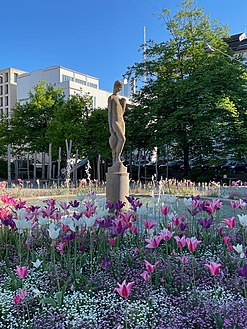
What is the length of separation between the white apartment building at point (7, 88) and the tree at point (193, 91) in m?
49.0

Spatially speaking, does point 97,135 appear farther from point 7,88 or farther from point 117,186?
point 7,88

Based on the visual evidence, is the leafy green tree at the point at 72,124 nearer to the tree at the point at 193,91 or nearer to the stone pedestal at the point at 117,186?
the tree at the point at 193,91

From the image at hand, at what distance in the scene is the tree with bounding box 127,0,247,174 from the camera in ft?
70.7

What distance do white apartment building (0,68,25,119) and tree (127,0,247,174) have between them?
4900 cm

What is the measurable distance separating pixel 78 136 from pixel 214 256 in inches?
851

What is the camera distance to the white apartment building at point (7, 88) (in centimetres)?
7031

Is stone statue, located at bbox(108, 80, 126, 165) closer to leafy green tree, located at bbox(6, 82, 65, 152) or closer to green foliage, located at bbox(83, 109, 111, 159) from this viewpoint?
green foliage, located at bbox(83, 109, 111, 159)

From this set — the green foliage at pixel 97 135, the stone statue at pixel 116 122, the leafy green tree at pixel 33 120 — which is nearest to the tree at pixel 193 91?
the green foliage at pixel 97 135

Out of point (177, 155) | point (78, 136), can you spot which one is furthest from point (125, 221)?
point (177, 155)

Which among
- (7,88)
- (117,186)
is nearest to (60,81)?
(7,88)

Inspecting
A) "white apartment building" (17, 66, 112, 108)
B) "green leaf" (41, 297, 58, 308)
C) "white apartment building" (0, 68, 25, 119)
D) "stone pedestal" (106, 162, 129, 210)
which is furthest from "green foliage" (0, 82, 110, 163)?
"white apartment building" (0, 68, 25, 119)

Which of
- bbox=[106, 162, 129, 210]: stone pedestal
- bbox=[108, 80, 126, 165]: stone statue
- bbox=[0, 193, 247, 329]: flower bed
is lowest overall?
bbox=[0, 193, 247, 329]: flower bed

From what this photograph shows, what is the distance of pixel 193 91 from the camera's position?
22.7 m

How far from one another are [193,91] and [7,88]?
57.0m
